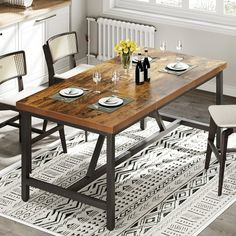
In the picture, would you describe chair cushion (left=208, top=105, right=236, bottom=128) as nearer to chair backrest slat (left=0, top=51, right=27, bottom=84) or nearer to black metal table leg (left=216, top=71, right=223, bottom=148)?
black metal table leg (left=216, top=71, right=223, bottom=148)

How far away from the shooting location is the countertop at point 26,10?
23.8 feet

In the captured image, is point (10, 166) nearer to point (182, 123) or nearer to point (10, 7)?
point (182, 123)

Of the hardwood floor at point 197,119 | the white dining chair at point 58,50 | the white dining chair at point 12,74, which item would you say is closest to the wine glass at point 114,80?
the white dining chair at point 12,74

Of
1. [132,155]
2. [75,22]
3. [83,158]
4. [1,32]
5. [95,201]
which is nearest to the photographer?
[95,201]

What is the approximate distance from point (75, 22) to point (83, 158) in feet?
7.88

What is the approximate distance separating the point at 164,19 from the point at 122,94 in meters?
2.40

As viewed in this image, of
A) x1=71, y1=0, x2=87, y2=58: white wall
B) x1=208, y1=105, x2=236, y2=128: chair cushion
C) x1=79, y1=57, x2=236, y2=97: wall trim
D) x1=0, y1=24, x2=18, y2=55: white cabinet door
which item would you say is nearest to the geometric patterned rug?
x1=208, y1=105, x2=236, y2=128: chair cushion

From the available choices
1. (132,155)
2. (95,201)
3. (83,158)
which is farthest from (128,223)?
(83,158)

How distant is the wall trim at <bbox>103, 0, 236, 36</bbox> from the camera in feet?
24.8

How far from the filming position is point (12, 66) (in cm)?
638

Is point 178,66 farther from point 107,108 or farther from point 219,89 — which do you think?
point 107,108

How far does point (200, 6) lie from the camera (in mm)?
7824

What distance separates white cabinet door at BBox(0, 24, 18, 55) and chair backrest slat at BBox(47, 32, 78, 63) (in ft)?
2.22

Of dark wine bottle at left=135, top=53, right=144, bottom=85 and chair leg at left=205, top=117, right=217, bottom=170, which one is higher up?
dark wine bottle at left=135, top=53, right=144, bottom=85
